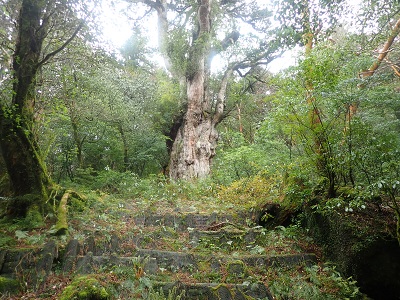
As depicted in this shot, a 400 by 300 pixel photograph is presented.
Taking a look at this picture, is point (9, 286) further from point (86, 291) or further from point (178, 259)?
point (178, 259)

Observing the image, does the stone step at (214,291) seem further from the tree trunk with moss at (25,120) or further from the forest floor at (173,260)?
the tree trunk with moss at (25,120)

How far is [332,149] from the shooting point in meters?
5.34

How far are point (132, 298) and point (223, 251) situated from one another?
2.24 metres

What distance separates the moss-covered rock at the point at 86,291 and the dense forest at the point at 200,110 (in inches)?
74.7

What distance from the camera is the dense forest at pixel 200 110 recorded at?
509 cm

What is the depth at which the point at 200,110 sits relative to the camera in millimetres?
13664

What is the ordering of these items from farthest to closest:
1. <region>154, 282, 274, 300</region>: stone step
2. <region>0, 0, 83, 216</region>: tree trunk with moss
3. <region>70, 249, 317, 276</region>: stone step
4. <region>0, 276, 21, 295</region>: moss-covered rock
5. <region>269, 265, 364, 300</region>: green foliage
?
<region>0, 0, 83, 216</region>: tree trunk with moss
<region>70, 249, 317, 276</region>: stone step
<region>269, 265, 364, 300</region>: green foliage
<region>0, 276, 21, 295</region>: moss-covered rock
<region>154, 282, 274, 300</region>: stone step

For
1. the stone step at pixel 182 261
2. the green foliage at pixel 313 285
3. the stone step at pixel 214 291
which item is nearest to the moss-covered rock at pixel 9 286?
the stone step at pixel 182 261

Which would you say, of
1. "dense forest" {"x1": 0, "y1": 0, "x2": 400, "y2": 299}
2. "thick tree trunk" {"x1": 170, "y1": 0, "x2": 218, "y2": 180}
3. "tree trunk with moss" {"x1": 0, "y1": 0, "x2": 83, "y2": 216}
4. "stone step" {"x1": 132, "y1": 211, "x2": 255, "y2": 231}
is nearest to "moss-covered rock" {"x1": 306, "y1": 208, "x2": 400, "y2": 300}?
"dense forest" {"x1": 0, "y1": 0, "x2": 400, "y2": 299}

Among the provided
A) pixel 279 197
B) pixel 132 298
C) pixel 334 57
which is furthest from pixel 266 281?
pixel 334 57

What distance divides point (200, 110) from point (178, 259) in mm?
9785

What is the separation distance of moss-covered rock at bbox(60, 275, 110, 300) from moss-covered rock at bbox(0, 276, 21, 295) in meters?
0.80

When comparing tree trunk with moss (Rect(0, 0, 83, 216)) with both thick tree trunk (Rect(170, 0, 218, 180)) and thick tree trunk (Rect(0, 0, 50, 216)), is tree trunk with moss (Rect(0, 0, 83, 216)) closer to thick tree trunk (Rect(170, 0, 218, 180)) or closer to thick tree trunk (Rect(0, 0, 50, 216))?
thick tree trunk (Rect(0, 0, 50, 216))

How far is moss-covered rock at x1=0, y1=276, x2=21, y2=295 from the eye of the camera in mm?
3697
